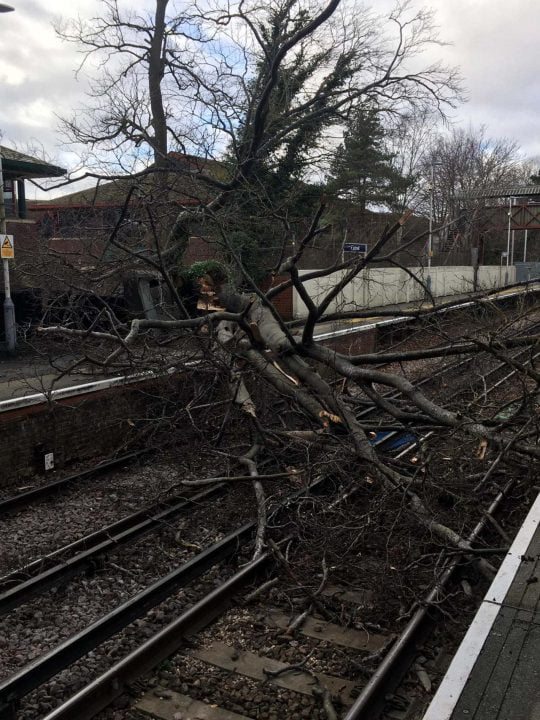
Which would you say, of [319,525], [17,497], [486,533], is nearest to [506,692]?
[319,525]

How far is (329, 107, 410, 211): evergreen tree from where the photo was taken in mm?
30758

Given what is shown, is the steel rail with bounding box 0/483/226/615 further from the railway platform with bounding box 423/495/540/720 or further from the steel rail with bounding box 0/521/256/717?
the railway platform with bounding box 423/495/540/720

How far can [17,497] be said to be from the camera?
8.32 m

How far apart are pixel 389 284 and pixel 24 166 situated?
44.1ft

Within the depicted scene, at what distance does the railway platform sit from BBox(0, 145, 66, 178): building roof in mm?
21572

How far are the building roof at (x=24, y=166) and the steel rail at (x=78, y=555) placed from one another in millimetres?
17737

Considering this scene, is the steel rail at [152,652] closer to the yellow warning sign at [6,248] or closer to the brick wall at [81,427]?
the brick wall at [81,427]

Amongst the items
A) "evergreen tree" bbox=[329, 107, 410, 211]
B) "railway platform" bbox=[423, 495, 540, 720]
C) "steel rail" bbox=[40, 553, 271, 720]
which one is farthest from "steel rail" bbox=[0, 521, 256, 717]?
"evergreen tree" bbox=[329, 107, 410, 211]

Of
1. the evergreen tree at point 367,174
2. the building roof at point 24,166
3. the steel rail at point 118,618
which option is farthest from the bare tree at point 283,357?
the evergreen tree at point 367,174

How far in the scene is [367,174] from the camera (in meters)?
34.8

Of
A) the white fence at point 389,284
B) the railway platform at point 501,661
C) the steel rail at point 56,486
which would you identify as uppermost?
the white fence at point 389,284

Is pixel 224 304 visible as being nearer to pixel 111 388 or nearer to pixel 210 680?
pixel 111 388

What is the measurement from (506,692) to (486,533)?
12.7ft

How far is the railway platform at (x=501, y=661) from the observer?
3.24 meters
